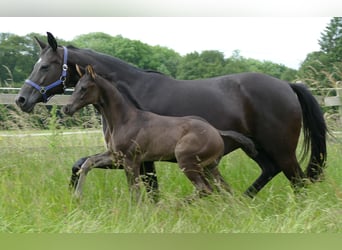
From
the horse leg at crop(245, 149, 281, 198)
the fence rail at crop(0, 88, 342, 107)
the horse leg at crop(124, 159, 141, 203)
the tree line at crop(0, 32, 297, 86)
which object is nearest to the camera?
the horse leg at crop(124, 159, 141, 203)

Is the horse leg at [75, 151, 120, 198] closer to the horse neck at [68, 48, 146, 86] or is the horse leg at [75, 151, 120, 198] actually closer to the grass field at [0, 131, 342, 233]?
the grass field at [0, 131, 342, 233]

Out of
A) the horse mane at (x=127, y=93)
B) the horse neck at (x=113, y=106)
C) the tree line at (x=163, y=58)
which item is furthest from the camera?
the tree line at (x=163, y=58)

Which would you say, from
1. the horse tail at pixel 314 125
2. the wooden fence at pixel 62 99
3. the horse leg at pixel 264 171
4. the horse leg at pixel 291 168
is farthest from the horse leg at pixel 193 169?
the wooden fence at pixel 62 99

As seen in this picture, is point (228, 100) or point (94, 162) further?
point (228, 100)

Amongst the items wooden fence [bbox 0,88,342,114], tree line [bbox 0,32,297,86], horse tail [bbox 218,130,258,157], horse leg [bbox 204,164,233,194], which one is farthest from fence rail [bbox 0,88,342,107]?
tree line [bbox 0,32,297,86]

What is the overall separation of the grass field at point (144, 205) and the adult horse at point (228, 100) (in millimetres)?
361

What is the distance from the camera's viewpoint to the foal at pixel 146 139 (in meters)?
4.98

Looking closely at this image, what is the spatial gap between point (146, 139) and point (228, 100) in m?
1.15

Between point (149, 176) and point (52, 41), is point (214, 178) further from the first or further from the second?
point (52, 41)

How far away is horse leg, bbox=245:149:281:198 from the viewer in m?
5.86

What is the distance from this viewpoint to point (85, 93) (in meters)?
5.14

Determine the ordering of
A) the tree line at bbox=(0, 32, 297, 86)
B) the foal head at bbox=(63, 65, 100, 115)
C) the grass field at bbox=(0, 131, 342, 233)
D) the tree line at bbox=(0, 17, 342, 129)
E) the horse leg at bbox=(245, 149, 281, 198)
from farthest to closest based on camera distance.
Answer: the tree line at bbox=(0, 32, 297, 86), the tree line at bbox=(0, 17, 342, 129), the horse leg at bbox=(245, 149, 281, 198), the foal head at bbox=(63, 65, 100, 115), the grass field at bbox=(0, 131, 342, 233)

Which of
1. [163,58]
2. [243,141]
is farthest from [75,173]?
[163,58]

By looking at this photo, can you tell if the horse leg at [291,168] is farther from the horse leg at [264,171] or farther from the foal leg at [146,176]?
the foal leg at [146,176]
